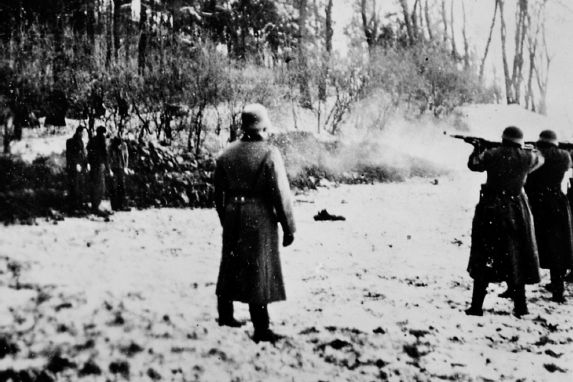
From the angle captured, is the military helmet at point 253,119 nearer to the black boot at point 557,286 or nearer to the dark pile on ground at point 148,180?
the black boot at point 557,286

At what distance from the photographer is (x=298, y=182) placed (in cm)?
1464

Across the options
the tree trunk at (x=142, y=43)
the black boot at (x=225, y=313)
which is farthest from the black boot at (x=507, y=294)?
the tree trunk at (x=142, y=43)

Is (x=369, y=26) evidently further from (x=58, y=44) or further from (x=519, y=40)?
(x=58, y=44)

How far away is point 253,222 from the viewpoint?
4.07m

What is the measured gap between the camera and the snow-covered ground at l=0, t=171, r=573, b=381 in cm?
361

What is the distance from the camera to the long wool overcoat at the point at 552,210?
18.8ft

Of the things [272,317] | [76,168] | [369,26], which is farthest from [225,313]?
[369,26]

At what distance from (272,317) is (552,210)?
3362mm

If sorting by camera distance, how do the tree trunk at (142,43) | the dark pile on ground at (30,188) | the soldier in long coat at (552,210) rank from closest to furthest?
the soldier in long coat at (552,210) < the dark pile on ground at (30,188) < the tree trunk at (142,43)

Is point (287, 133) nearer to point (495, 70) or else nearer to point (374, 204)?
point (374, 204)

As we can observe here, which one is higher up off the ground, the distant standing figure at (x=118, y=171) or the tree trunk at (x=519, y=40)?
the tree trunk at (x=519, y=40)

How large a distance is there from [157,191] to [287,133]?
16.9 ft

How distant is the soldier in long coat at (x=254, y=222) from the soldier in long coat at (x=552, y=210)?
10.8 ft

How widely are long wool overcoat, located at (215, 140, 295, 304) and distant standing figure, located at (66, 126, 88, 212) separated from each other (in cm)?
653
